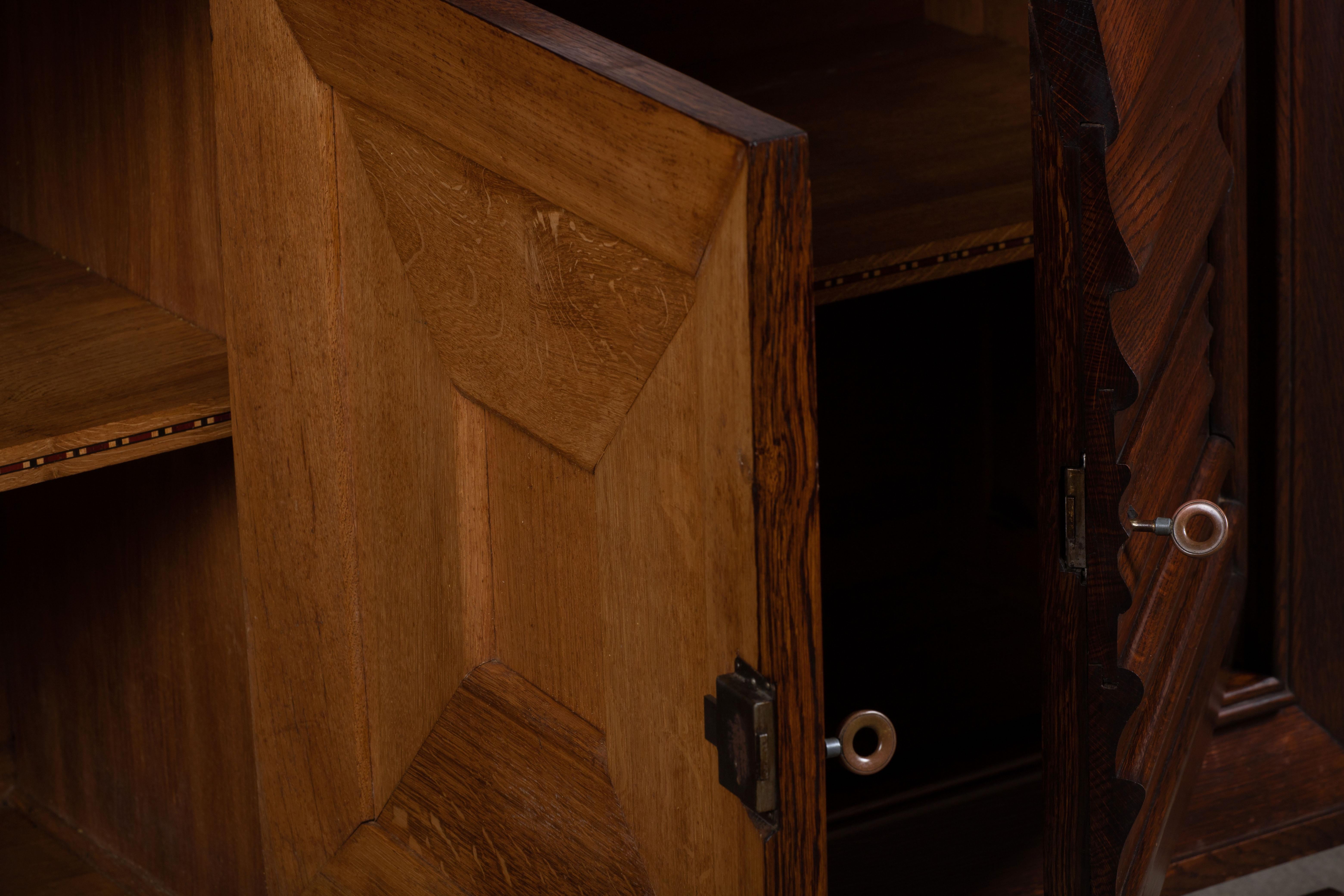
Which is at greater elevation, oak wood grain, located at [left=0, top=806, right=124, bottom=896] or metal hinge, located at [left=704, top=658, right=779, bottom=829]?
metal hinge, located at [left=704, top=658, right=779, bottom=829]

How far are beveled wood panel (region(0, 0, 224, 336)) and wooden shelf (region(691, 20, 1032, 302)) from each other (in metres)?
0.57

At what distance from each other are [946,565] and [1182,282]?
91 cm

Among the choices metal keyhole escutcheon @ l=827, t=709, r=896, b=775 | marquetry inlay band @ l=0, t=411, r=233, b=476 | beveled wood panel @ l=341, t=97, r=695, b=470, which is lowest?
metal keyhole escutcheon @ l=827, t=709, r=896, b=775

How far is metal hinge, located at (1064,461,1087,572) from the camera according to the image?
3.76 ft

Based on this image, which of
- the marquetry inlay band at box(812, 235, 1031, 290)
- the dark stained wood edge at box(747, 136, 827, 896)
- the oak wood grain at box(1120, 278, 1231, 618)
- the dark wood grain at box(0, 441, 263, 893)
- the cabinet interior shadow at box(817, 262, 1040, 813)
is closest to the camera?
the dark stained wood edge at box(747, 136, 827, 896)

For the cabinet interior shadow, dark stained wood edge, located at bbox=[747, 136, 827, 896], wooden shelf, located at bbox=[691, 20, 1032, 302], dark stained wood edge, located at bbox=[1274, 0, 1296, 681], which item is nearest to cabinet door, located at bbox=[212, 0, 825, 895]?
dark stained wood edge, located at bbox=[747, 136, 827, 896]

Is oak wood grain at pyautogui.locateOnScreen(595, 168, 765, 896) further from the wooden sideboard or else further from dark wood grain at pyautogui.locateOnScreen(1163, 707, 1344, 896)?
dark wood grain at pyautogui.locateOnScreen(1163, 707, 1344, 896)

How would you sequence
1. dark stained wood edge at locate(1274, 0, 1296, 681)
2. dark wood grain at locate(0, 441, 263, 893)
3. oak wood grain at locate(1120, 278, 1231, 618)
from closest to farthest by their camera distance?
1. oak wood grain at locate(1120, 278, 1231, 618)
2. dark wood grain at locate(0, 441, 263, 893)
3. dark stained wood edge at locate(1274, 0, 1296, 681)

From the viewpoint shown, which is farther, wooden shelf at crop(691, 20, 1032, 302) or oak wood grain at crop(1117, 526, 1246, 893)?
wooden shelf at crop(691, 20, 1032, 302)

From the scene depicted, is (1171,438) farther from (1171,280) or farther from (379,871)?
(379,871)

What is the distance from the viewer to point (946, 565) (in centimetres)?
219

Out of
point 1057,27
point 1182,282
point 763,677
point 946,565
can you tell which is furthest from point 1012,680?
point 763,677

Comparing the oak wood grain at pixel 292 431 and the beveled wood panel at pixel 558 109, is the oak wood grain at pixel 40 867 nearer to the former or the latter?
the oak wood grain at pixel 292 431

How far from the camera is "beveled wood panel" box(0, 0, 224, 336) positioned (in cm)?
130
